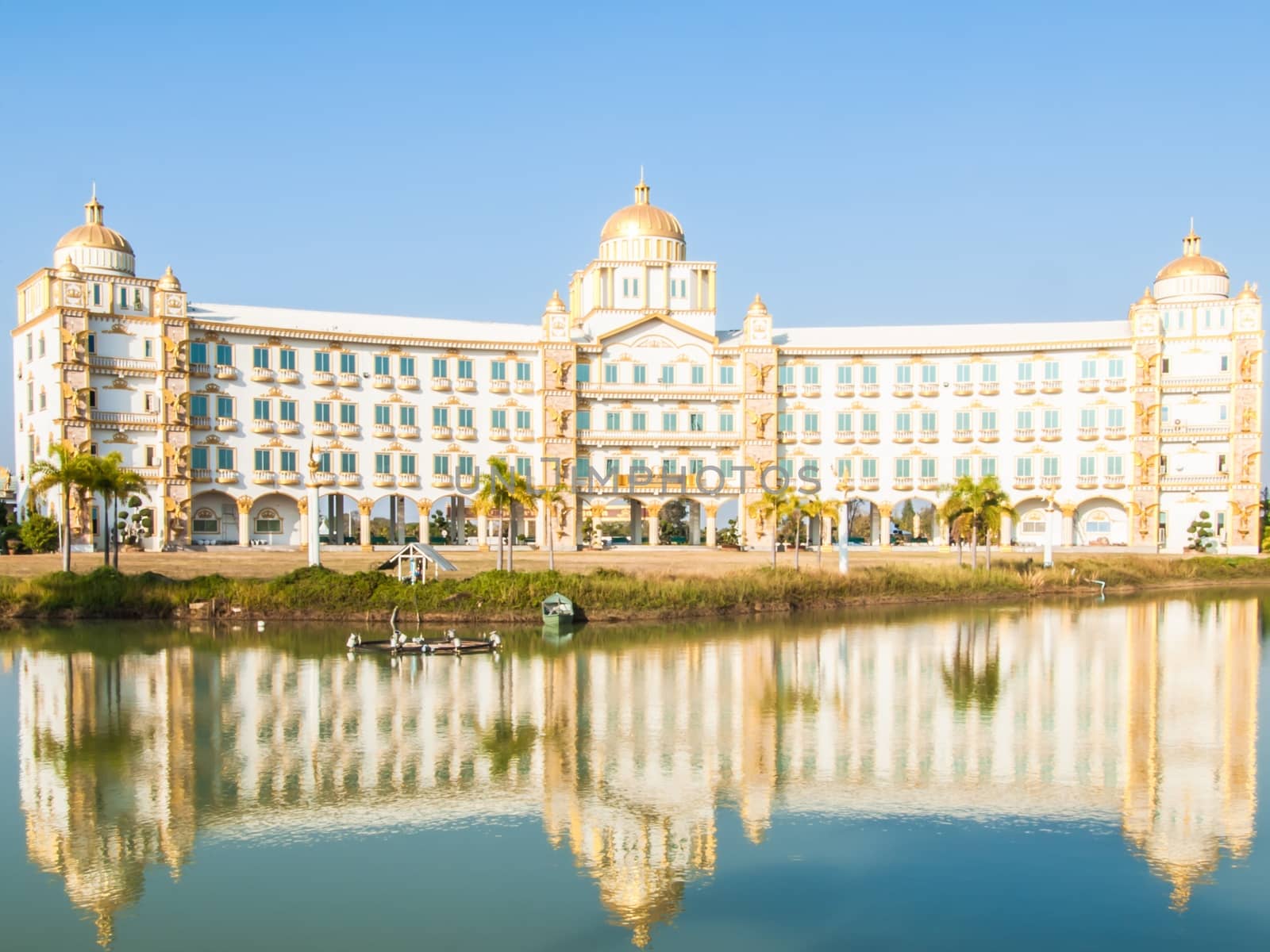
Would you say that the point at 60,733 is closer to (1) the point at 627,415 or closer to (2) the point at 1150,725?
(2) the point at 1150,725

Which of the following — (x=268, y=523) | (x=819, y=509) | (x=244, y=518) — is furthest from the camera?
(x=268, y=523)

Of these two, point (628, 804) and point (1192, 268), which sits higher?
point (1192, 268)

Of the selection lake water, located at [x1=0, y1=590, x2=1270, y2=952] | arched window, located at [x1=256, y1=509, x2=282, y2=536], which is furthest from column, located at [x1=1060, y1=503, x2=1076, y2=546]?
arched window, located at [x1=256, y1=509, x2=282, y2=536]

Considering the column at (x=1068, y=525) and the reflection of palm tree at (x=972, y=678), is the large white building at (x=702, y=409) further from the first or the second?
the reflection of palm tree at (x=972, y=678)

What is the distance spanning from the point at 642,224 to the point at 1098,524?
34157mm

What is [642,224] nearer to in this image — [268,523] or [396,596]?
Result: [268,523]

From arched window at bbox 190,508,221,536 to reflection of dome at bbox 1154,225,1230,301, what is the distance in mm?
58636

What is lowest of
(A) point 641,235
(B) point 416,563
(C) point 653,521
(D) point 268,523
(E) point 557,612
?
(E) point 557,612

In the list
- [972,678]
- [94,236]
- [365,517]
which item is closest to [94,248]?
[94,236]

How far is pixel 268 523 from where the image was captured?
75.0 meters

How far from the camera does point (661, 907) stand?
16.5 metres

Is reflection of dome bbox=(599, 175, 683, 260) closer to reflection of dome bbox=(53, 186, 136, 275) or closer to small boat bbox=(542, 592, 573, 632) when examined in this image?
reflection of dome bbox=(53, 186, 136, 275)

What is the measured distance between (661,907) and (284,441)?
2441 inches

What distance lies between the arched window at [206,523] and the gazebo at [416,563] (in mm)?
22718
